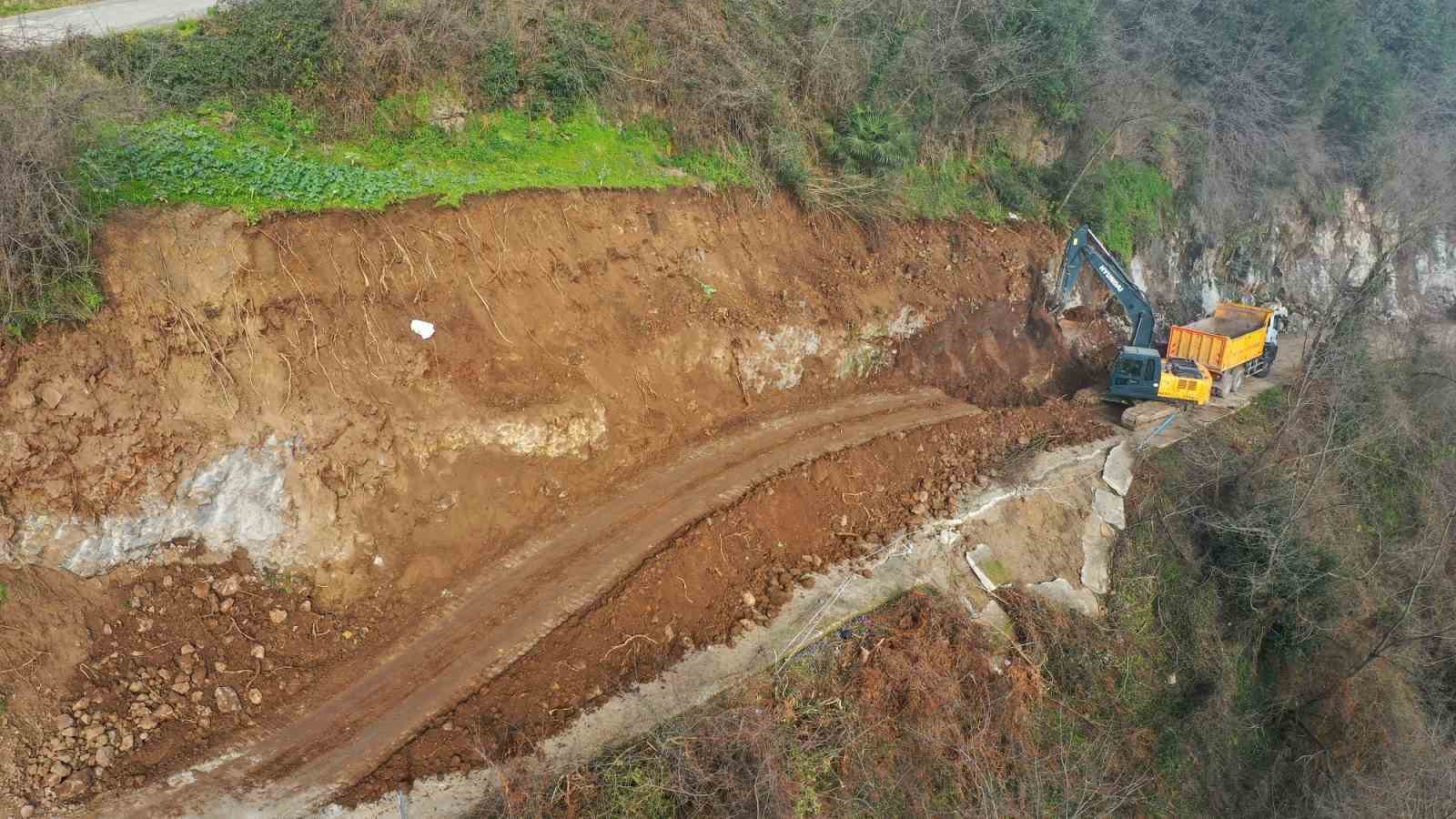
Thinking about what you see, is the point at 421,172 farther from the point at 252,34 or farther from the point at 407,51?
the point at 252,34

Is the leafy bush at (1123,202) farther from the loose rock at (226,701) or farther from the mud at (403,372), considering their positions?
the loose rock at (226,701)

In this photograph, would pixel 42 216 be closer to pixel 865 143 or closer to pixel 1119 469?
pixel 865 143

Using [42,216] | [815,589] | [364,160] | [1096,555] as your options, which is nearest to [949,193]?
[1096,555]

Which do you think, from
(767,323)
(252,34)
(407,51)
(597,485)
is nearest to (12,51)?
(252,34)

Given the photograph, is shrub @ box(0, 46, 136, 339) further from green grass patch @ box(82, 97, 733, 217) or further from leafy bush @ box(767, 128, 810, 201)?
leafy bush @ box(767, 128, 810, 201)

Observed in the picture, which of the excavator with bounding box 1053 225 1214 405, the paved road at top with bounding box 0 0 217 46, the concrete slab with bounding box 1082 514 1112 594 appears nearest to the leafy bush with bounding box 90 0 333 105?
the paved road at top with bounding box 0 0 217 46

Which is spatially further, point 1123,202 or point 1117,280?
point 1123,202

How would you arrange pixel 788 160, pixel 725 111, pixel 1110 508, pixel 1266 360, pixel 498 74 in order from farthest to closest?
pixel 1266 360, pixel 788 160, pixel 725 111, pixel 1110 508, pixel 498 74

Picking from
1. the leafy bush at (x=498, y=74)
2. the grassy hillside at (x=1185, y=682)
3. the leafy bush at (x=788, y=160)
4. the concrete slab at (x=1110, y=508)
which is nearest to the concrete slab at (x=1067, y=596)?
the grassy hillside at (x=1185, y=682)
